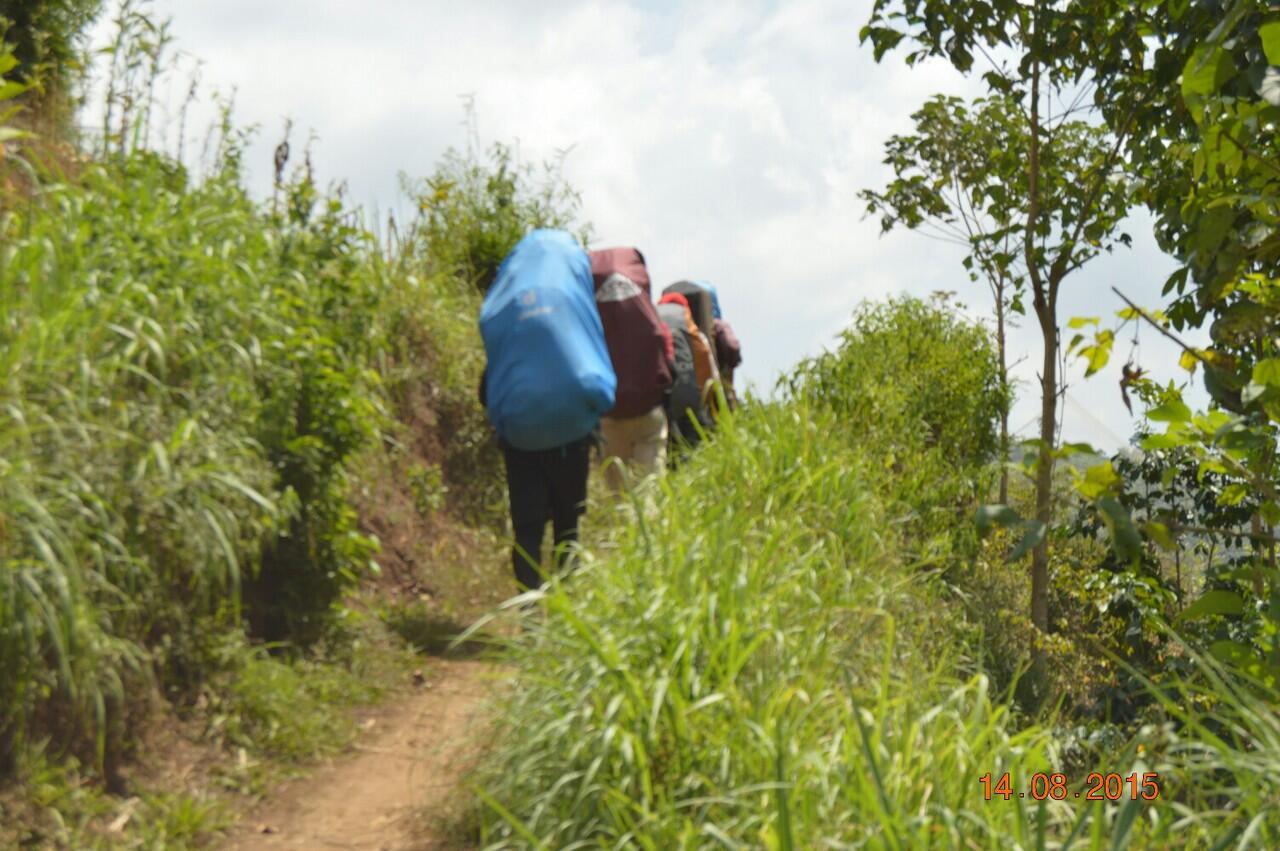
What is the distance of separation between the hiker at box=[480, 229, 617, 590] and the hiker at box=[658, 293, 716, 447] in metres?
1.89

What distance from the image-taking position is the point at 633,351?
21.8ft

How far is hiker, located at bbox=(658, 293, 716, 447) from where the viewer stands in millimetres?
7957

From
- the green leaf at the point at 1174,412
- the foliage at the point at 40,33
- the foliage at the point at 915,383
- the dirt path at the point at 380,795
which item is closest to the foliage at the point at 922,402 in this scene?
the foliage at the point at 915,383

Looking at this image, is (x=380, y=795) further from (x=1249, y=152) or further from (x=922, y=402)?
(x=922, y=402)

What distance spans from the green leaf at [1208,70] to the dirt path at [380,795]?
99.7 inches

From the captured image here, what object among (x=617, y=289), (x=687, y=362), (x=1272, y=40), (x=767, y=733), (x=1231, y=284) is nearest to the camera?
(x=1272, y=40)

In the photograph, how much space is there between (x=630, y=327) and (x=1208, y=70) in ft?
11.9

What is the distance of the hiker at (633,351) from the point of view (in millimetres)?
6566

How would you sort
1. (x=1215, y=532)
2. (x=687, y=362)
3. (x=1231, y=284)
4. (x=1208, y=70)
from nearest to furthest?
(x=1208, y=70)
(x=1215, y=532)
(x=1231, y=284)
(x=687, y=362)

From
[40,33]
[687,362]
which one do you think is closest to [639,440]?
[687,362]

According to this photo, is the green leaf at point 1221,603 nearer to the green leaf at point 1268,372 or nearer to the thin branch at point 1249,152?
the green leaf at point 1268,372

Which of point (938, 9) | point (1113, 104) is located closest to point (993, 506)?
point (938, 9)

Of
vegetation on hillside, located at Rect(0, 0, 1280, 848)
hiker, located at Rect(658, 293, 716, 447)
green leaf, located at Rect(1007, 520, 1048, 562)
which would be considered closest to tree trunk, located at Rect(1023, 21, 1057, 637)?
vegetation on hillside, located at Rect(0, 0, 1280, 848)

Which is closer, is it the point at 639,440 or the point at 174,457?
the point at 174,457
